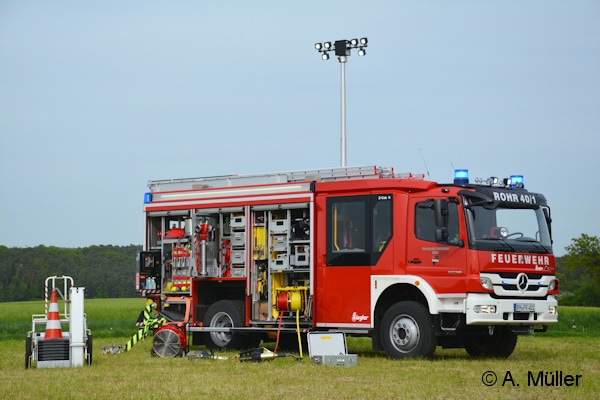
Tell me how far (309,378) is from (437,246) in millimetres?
3878

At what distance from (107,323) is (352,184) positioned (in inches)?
687

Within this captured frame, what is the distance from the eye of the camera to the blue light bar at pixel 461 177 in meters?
18.5

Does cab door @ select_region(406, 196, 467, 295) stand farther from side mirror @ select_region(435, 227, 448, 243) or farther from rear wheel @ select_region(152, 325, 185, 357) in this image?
rear wheel @ select_region(152, 325, 185, 357)

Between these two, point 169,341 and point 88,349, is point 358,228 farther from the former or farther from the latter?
point 88,349

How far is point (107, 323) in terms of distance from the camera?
3450 cm

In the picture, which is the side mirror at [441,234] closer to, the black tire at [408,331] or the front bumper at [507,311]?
the front bumper at [507,311]

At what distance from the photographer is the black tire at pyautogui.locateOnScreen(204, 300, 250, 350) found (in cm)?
2059

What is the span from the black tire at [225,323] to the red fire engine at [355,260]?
0.03 meters

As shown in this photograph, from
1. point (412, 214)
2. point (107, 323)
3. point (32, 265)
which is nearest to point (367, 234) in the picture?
point (412, 214)

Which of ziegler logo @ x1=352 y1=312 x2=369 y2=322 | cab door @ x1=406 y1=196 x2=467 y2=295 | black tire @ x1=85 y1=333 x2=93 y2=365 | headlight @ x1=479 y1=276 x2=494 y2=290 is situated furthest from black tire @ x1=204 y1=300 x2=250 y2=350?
headlight @ x1=479 y1=276 x2=494 y2=290

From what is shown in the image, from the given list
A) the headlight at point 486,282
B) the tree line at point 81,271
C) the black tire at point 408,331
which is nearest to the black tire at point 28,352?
the black tire at point 408,331

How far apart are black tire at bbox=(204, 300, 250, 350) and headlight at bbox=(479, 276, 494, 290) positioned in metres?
5.09

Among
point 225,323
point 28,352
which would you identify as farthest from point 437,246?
point 28,352

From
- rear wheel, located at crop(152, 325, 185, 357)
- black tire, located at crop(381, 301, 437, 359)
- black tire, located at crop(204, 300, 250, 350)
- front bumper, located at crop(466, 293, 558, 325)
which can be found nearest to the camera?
front bumper, located at crop(466, 293, 558, 325)
